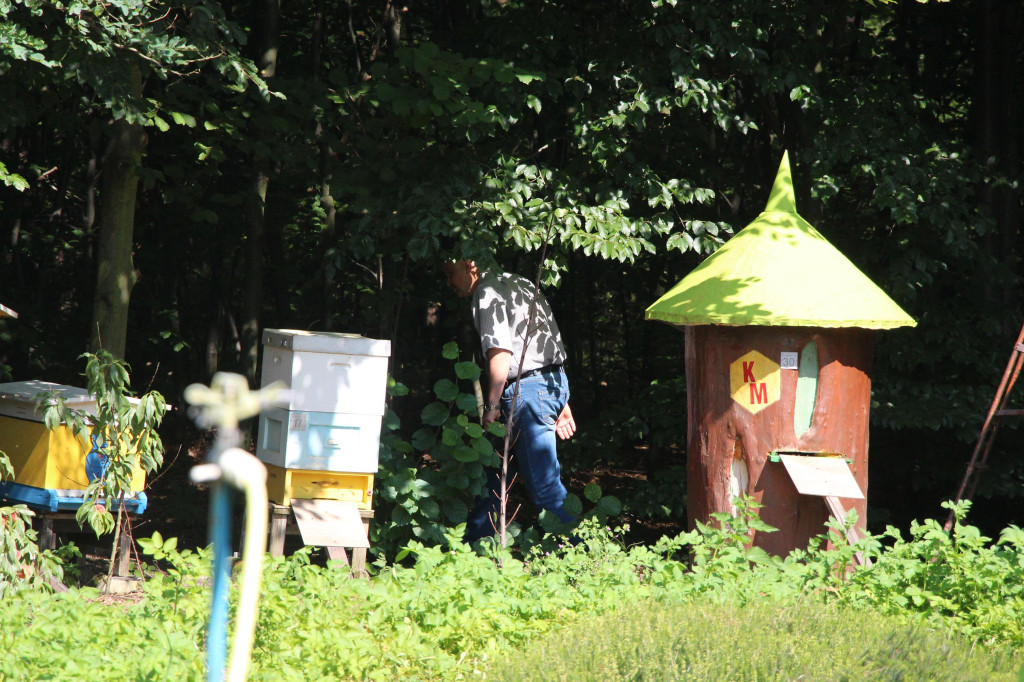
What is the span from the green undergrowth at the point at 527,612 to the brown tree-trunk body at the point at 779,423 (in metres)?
0.29

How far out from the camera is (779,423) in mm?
4574

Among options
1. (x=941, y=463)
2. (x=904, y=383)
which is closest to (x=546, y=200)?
(x=904, y=383)

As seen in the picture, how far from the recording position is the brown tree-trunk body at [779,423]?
4.57m

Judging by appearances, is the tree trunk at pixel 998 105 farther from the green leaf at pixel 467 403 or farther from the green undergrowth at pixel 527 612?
the green leaf at pixel 467 403

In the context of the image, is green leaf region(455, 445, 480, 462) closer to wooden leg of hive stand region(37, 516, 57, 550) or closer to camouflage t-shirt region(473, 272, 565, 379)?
camouflage t-shirt region(473, 272, 565, 379)

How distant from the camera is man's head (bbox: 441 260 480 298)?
18.6 feet

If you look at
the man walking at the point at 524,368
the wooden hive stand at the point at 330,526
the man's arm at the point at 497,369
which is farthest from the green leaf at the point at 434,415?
the wooden hive stand at the point at 330,526

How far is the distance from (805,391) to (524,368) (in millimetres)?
1673

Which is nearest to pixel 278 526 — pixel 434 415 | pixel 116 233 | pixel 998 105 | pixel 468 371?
pixel 434 415

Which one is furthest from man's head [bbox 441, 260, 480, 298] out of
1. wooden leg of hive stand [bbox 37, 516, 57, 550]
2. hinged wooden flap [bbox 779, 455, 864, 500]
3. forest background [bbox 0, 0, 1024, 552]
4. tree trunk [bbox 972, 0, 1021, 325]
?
tree trunk [bbox 972, 0, 1021, 325]

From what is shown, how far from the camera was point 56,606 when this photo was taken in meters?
3.68

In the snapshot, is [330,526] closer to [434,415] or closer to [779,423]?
[434,415]

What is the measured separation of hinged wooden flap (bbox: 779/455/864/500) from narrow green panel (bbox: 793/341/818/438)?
0.15 metres

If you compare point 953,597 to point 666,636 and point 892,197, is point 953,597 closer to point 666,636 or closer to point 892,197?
point 666,636
